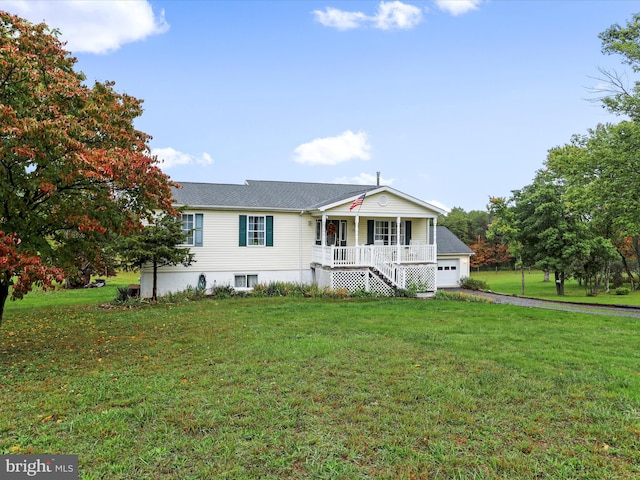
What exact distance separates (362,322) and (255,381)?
5051 millimetres

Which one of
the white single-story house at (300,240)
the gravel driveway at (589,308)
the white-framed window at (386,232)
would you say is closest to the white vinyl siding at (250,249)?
the white single-story house at (300,240)

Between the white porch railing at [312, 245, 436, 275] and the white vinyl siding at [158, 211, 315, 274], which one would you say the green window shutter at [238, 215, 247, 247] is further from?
the white porch railing at [312, 245, 436, 275]

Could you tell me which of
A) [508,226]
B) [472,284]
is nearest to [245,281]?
[472,284]

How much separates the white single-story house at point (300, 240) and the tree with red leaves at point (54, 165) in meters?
8.05

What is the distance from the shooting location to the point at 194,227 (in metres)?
15.7

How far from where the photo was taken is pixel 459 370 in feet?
18.3

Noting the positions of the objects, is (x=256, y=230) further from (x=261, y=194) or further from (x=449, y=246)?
(x=449, y=246)

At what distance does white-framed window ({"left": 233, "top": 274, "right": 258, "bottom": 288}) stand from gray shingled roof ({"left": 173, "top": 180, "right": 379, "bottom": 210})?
3119mm

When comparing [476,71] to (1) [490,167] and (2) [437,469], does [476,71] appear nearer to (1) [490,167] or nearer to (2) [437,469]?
(1) [490,167]

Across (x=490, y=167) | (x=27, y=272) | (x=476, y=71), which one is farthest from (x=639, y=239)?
(x=27, y=272)

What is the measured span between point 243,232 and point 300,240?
8.78ft

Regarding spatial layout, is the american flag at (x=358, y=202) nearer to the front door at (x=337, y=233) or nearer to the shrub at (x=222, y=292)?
the front door at (x=337, y=233)

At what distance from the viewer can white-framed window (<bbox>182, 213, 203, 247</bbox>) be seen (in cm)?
1551

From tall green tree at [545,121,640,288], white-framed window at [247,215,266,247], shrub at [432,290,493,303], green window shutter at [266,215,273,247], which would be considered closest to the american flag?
green window shutter at [266,215,273,247]
